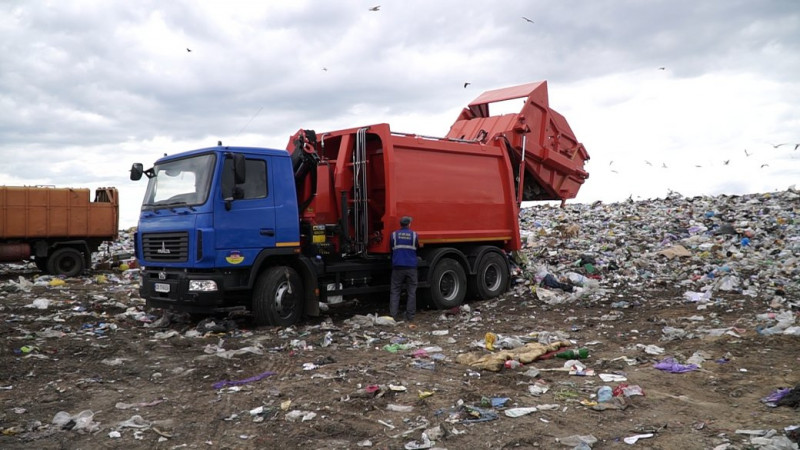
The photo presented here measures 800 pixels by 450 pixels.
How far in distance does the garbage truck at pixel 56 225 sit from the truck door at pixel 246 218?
8.16 metres

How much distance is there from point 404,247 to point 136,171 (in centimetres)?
354

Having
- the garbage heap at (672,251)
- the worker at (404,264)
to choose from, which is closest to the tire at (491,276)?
the garbage heap at (672,251)

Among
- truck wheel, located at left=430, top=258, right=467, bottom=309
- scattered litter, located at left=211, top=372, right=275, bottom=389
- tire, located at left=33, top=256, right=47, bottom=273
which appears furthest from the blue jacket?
tire, located at left=33, top=256, right=47, bottom=273

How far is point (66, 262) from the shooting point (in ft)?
44.7

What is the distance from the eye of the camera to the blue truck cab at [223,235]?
22.8 ft

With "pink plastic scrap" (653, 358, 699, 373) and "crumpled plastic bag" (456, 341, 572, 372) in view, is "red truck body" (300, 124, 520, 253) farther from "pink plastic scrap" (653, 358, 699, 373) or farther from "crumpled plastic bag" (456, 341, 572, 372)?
"pink plastic scrap" (653, 358, 699, 373)

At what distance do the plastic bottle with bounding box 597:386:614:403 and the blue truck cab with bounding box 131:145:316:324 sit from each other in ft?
13.6

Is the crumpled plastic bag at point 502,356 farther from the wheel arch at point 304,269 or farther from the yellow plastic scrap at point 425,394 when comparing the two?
the wheel arch at point 304,269

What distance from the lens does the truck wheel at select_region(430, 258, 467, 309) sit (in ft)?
29.6

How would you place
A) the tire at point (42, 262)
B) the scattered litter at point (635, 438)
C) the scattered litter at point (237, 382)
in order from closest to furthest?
the scattered litter at point (635, 438), the scattered litter at point (237, 382), the tire at point (42, 262)

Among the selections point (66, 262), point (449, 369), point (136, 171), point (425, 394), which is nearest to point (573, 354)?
point (449, 369)

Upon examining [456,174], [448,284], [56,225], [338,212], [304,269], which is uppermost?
[456,174]

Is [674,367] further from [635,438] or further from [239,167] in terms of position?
[239,167]

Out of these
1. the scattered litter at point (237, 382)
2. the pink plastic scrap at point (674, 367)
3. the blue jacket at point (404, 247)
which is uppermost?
the blue jacket at point (404, 247)
